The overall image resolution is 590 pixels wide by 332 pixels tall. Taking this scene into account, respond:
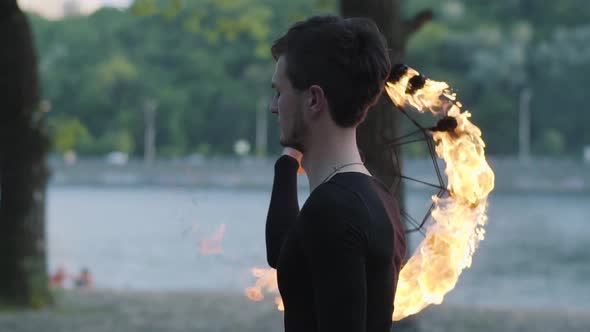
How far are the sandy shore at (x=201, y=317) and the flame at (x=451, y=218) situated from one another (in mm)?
8392

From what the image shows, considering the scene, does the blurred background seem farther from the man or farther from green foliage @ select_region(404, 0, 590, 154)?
the man

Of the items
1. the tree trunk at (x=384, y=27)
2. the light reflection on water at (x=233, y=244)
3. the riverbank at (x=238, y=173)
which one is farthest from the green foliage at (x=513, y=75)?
the tree trunk at (x=384, y=27)

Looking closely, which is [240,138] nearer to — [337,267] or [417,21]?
[417,21]

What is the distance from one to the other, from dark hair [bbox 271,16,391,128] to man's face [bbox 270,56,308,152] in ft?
0.07

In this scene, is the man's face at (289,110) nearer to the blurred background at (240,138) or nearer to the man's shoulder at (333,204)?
the man's shoulder at (333,204)

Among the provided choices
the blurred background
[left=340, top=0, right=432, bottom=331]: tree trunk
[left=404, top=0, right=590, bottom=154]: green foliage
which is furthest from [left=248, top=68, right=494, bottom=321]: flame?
[left=404, top=0, right=590, bottom=154]: green foliage

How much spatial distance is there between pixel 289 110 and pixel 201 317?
10577 millimetres

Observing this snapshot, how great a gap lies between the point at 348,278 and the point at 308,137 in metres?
0.38

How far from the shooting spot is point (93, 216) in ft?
276

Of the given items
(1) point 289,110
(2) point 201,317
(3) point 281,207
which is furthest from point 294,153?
(2) point 201,317

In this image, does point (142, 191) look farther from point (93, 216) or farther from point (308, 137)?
point (308, 137)

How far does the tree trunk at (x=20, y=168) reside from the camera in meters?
13.3

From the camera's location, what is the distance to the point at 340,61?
2.35m

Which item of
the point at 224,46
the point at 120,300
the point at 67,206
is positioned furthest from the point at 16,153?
the point at 224,46
